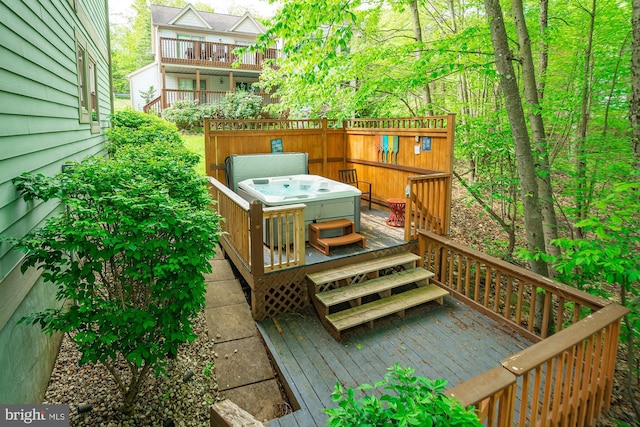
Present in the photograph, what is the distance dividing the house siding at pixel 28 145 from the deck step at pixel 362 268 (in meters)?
2.71

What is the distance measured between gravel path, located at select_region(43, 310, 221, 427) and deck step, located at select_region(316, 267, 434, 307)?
146 centimetres

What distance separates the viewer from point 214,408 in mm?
2086

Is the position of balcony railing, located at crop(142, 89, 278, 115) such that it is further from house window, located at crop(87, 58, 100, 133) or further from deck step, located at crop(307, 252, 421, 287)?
deck step, located at crop(307, 252, 421, 287)

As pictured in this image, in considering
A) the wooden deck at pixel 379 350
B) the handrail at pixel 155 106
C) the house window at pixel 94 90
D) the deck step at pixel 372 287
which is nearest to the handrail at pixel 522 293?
the wooden deck at pixel 379 350

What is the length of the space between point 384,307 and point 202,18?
2104cm

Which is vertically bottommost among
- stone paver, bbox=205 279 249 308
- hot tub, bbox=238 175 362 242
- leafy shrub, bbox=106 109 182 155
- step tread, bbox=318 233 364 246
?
stone paver, bbox=205 279 249 308

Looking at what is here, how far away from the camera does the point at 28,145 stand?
2.94 metres

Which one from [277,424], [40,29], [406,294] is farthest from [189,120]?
[277,424]

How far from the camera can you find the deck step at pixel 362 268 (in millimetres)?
4535

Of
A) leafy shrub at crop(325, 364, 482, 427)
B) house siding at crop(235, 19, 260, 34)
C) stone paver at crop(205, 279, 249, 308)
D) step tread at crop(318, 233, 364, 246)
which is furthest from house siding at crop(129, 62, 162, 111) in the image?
leafy shrub at crop(325, 364, 482, 427)

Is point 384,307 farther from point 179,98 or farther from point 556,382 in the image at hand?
point 179,98

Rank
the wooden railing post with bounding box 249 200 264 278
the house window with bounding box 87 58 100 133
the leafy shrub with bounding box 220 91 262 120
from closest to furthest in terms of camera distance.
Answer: the wooden railing post with bounding box 249 200 264 278, the house window with bounding box 87 58 100 133, the leafy shrub with bounding box 220 91 262 120

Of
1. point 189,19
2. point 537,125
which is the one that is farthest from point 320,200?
point 189,19

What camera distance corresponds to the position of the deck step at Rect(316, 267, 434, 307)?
431 centimetres
